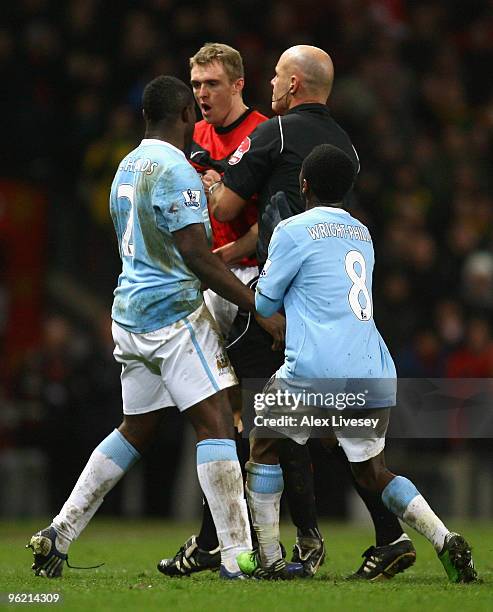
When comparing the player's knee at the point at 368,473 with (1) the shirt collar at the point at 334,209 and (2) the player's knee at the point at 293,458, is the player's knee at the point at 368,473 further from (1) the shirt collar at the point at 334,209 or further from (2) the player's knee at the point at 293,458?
(1) the shirt collar at the point at 334,209

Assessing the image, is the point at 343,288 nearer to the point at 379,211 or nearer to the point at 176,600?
the point at 176,600

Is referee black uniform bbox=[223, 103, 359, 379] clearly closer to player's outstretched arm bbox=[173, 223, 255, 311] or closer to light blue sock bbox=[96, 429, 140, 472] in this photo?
player's outstretched arm bbox=[173, 223, 255, 311]

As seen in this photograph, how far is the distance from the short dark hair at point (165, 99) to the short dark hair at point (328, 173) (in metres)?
0.71

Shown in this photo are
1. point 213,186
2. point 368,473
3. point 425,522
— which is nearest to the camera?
point 425,522

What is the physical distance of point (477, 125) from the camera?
16.1m

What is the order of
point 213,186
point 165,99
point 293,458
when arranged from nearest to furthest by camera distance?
point 165,99
point 293,458
point 213,186

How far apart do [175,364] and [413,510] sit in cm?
127

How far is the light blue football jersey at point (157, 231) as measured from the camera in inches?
256

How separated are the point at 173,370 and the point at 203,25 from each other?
9.20 metres

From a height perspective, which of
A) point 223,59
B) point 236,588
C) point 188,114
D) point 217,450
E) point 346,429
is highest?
point 223,59

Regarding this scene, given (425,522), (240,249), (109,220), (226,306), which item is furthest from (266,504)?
(109,220)

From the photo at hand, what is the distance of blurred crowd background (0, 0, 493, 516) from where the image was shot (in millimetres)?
13398

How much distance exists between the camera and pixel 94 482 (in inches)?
266

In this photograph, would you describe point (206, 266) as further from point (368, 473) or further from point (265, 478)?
point (368, 473)
